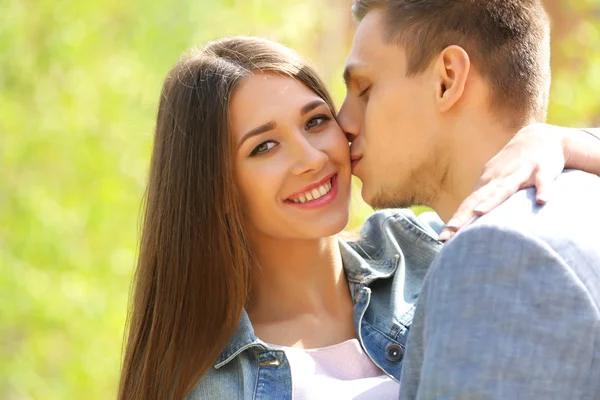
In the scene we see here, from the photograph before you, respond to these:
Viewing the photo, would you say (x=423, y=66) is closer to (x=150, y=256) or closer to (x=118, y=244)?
(x=150, y=256)

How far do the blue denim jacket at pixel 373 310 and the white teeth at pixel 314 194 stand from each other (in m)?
0.35

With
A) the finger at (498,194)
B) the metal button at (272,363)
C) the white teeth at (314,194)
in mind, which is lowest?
the metal button at (272,363)

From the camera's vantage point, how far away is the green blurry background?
5.02 meters

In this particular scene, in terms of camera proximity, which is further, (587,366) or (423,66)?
(423,66)

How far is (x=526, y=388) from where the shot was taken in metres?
1.54

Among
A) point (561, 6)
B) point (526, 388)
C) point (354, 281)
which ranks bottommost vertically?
point (526, 388)

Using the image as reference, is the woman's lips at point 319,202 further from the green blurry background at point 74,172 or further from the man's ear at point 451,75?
the green blurry background at point 74,172

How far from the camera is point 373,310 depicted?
275 centimetres

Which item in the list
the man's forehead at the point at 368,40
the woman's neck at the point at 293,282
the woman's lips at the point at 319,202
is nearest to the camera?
the man's forehead at the point at 368,40

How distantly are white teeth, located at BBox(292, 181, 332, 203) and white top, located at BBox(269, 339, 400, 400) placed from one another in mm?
420

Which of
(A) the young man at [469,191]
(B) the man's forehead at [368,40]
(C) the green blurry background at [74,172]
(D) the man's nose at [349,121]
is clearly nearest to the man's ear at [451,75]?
(A) the young man at [469,191]

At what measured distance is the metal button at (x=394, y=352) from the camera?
8.51ft

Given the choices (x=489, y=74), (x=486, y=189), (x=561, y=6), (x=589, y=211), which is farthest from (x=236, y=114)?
(x=561, y=6)

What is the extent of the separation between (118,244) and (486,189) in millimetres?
3692
